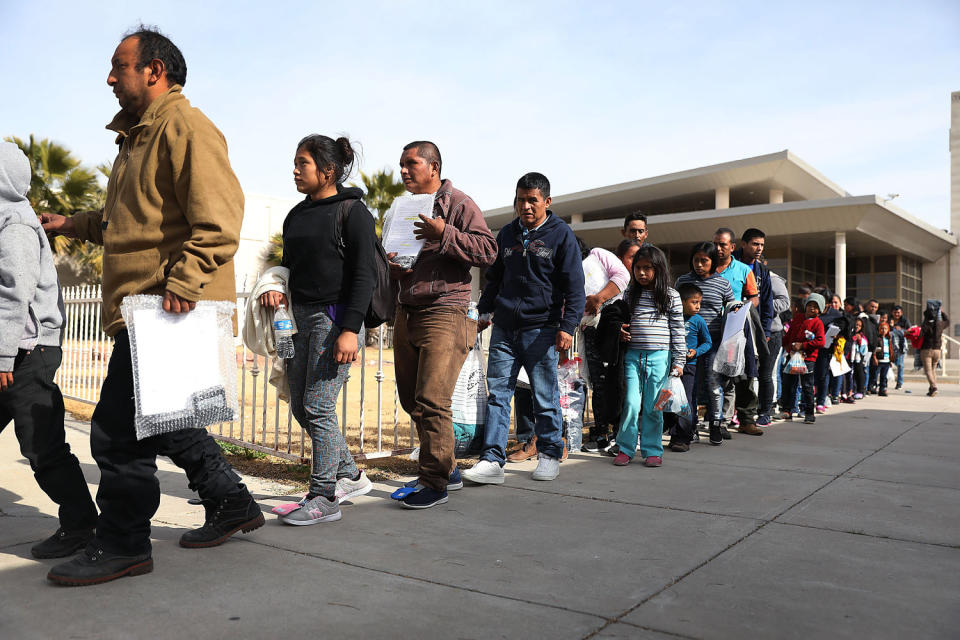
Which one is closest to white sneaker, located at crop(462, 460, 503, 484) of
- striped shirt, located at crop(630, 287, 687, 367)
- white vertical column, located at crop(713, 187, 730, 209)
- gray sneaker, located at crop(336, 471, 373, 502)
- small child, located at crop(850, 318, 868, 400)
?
gray sneaker, located at crop(336, 471, 373, 502)

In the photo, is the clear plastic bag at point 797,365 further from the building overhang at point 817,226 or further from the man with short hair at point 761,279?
the building overhang at point 817,226

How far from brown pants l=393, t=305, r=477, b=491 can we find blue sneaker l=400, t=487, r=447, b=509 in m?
0.03

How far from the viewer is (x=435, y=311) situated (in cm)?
416

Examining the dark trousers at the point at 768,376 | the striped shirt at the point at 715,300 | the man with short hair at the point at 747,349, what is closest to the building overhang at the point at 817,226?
the dark trousers at the point at 768,376

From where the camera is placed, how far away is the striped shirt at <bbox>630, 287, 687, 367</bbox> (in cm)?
559

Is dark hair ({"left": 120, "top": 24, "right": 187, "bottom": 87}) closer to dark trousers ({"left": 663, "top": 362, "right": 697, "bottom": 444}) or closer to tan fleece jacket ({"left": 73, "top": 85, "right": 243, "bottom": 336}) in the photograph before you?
tan fleece jacket ({"left": 73, "top": 85, "right": 243, "bottom": 336})

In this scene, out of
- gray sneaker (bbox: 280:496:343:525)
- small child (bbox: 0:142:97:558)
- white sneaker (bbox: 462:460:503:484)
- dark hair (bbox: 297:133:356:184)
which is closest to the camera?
small child (bbox: 0:142:97:558)

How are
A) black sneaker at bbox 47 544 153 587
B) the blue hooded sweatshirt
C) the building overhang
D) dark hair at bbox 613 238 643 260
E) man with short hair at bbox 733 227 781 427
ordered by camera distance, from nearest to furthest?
black sneaker at bbox 47 544 153 587, the blue hooded sweatshirt, dark hair at bbox 613 238 643 260, man with short hair at bbox 733 227 781 427, the building overhang

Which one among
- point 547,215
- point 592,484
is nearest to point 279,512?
point 592,484

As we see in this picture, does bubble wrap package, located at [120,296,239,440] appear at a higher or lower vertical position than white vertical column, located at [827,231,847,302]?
lower

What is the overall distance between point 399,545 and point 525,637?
1.14m

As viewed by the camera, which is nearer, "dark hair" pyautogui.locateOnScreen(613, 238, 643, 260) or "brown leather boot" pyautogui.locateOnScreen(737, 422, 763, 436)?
"dark hair" pyautogui.locateOnScreen(613, 238, 643, 260)

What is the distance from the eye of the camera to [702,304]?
22.9 ft

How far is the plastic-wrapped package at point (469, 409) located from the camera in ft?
17.0
